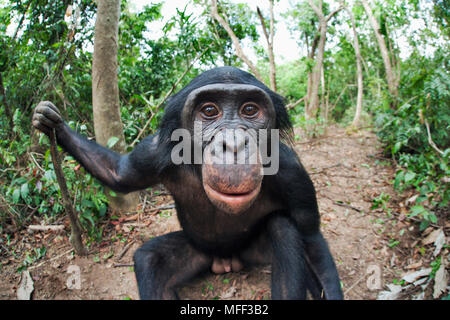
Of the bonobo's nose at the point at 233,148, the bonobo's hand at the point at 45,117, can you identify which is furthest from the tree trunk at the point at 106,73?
the bonobo's nose at the point at 233,148

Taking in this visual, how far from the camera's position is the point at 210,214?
238cm

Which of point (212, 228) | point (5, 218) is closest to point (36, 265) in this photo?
point (5, 218)

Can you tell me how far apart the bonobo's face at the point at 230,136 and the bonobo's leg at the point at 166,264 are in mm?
927

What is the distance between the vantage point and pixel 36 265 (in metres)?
2.91

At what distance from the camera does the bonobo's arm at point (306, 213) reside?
2.24m

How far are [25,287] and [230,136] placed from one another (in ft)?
7.93

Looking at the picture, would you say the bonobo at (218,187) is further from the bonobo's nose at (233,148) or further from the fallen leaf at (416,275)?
the fallen leaf at (416,275)

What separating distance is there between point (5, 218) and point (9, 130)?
1310 millimetres

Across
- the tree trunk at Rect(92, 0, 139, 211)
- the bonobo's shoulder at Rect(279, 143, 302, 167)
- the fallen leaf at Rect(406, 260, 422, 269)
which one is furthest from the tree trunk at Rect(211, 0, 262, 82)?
the fallen leaf at Rect(406, 260, 422, 269)

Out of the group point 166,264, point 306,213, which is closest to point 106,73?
point 166,264

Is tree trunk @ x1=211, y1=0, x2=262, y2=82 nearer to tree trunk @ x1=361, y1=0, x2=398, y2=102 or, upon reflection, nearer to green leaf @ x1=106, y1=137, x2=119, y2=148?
tree trunk @ x1=361, y1=0, x2=398, y2=102

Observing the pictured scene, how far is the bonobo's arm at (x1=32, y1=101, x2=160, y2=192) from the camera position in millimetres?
2389

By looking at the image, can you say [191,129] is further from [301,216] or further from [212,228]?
[301,216]

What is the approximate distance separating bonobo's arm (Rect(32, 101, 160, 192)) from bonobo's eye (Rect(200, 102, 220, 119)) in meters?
0.59
